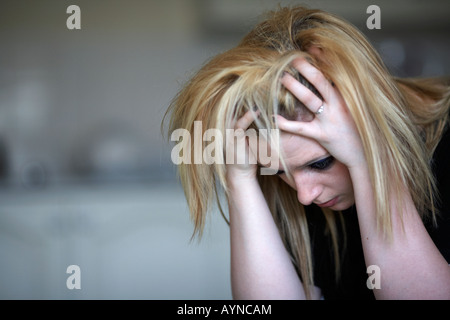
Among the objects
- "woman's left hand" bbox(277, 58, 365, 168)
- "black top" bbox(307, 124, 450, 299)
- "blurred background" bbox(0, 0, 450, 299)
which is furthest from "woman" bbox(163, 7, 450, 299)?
"blurred background" bbox(0, 0, 450, 299)

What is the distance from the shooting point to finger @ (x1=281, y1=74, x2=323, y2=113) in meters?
0.80

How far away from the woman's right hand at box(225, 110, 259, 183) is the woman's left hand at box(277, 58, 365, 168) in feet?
0.22

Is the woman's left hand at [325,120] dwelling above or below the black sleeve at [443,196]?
above

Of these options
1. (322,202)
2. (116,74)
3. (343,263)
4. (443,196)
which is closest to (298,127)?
(322,202)

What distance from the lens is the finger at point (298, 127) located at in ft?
2.68

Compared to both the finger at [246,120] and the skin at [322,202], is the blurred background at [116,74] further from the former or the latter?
the finger at [246,120]

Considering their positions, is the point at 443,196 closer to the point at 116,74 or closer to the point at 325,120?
the point at 325,120

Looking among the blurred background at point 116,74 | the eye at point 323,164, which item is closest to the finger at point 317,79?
the eye at point 323,164

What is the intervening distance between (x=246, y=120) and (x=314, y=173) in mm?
161

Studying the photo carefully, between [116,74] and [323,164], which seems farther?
[116,74]

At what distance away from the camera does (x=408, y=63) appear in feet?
9.25

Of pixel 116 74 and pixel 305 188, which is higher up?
pixel 116 74

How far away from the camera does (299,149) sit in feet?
2.80
